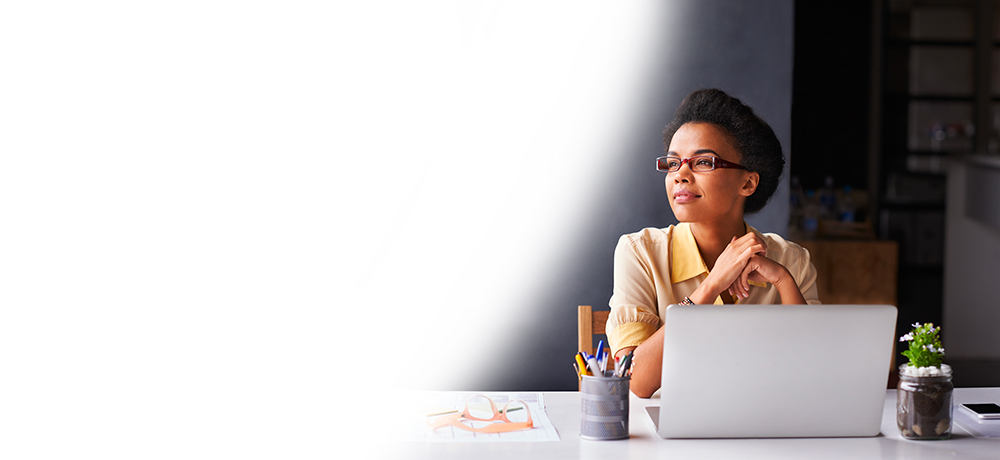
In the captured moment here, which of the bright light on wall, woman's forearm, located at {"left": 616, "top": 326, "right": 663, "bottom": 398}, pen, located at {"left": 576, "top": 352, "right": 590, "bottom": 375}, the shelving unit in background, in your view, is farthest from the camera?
the shelving unit in background

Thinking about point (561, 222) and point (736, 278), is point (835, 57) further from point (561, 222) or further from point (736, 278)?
point (736, 278)

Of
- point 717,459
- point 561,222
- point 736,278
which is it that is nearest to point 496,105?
point 561,222

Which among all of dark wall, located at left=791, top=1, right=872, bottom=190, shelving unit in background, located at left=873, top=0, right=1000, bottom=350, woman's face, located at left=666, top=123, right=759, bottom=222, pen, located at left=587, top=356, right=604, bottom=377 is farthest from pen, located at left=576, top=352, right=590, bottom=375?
shelving unit in background, located at left=873, top=0, right=1000, bottom=350

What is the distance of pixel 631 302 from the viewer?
1.71 metres

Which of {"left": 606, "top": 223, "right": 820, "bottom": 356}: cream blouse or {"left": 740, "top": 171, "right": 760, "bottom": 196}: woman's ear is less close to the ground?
{"left": 740, "top": 171, "right": 760, "bottom": 196}: woman's ear

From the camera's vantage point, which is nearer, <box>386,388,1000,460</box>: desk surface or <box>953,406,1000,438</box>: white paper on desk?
<box>386,388,1000,460</box>: desk surface

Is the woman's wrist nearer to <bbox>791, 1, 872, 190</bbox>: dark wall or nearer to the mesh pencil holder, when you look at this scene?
the mesh pencil holder

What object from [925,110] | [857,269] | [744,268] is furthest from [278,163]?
[925,110]

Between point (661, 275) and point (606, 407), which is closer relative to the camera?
point (606, 407)

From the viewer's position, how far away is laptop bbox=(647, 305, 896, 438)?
111cm

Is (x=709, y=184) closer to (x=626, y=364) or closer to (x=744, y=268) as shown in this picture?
(x=744, y=268)

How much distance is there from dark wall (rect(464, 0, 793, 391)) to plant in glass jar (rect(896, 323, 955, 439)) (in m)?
0.97

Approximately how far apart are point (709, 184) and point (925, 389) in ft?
2.55

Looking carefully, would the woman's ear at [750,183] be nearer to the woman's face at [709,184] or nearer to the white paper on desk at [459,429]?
the woman's face at [709,184]
